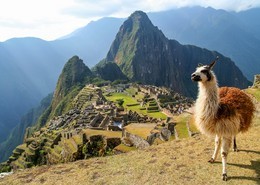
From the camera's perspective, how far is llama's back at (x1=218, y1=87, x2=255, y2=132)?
660 cm

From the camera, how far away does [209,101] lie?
655cm

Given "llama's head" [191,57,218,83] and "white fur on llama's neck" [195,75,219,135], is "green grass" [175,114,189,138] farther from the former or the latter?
"llama's head" [191,57,218,83]

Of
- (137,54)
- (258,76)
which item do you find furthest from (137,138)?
(137,54)

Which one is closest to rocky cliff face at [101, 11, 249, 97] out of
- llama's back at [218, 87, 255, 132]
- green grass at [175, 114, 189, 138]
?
green grass at [175, 114, 189, 138]

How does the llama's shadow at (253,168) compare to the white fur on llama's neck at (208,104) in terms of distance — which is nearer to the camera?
the llama's shadow at (253,168)

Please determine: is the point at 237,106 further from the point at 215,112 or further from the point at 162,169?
the point at 162,169

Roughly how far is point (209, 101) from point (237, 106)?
700mm

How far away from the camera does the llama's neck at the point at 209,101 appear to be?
6527 millimetres

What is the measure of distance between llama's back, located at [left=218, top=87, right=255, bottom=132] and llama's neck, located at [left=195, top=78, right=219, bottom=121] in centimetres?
16

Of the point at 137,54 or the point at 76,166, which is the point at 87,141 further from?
the point at 137,54

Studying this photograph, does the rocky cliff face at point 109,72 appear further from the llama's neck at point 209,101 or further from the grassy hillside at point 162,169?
the llama's neck at point 209,101

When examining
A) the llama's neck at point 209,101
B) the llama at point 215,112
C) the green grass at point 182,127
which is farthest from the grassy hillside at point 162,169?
the green grass at point 182,127

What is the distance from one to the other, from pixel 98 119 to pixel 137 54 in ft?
445

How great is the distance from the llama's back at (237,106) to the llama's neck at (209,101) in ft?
0.52
